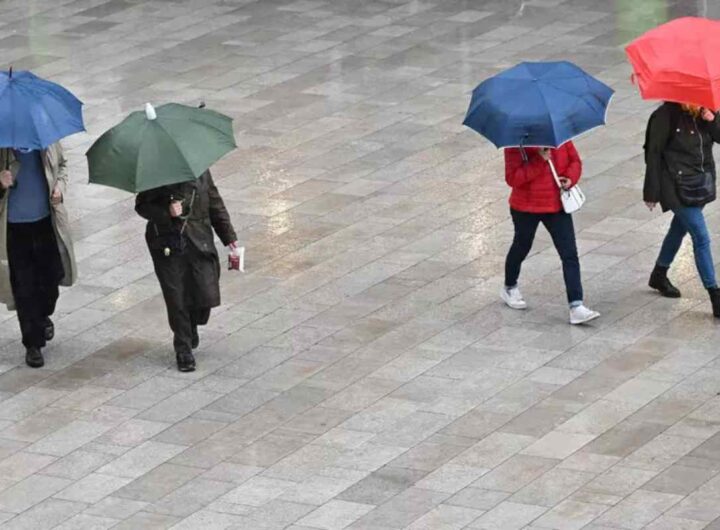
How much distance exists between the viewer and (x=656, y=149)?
12906mm

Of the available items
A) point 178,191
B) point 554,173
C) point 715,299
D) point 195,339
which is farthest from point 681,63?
point 195,339

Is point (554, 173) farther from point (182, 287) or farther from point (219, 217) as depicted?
point (182, 287)

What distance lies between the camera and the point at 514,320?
1309cm

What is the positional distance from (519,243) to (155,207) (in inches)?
96.2

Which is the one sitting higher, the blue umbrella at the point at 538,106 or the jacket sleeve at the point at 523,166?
the blue umbrella at the point at 538,106

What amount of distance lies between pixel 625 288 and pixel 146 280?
10.8ft

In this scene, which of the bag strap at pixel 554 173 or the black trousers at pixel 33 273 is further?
the bag strap at pixel 554 173

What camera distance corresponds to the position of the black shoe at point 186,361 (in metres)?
12.4

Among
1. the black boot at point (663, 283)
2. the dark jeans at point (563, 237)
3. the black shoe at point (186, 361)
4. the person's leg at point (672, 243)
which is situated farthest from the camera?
the black boot at point (663, 283)

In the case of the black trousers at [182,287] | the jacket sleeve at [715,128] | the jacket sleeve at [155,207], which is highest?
the jacket sleeve at [155,207]

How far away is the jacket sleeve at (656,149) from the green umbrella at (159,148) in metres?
2.77

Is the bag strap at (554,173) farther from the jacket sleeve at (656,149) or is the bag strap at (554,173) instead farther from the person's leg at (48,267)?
the person's leg at (48,267)

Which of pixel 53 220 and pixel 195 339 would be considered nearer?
pixel 53 220

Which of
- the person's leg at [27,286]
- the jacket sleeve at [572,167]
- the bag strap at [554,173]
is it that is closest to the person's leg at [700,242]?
the jacket sleeve at [572,167]
